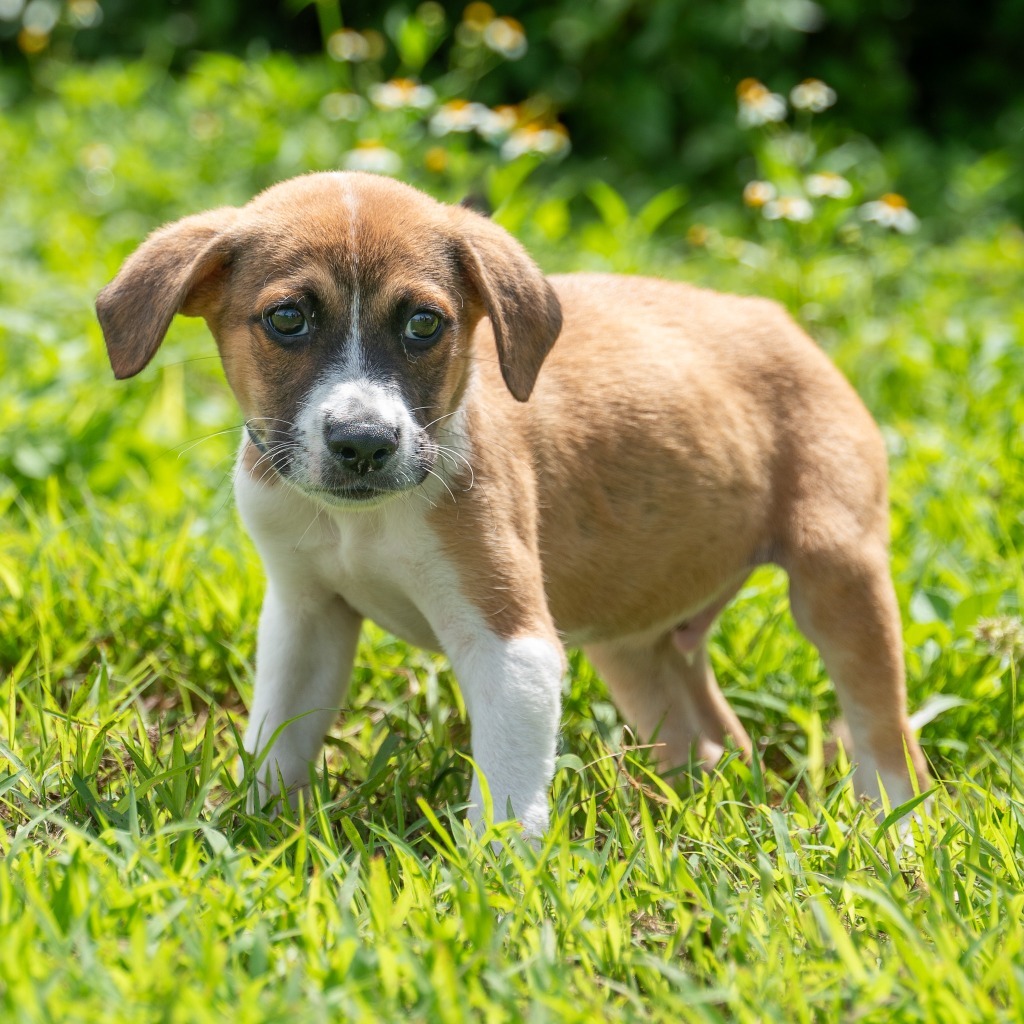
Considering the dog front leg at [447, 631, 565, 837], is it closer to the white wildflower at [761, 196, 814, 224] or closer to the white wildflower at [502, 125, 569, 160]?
the white wildflower at [761, 196, 814, 224]

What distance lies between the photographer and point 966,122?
34.4ft

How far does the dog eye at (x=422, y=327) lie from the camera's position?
3256 millimetres

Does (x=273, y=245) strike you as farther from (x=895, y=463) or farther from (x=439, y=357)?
(x=895, y=463)

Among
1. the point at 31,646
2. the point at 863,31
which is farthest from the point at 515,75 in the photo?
the point at 31,646

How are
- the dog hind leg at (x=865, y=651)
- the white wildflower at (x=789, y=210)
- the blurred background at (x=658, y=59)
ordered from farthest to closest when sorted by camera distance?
the blurred background at (x=658, y=59) < the white wildflower at (x=789, y=210) < the dog hind leg at (x=865, y=651)

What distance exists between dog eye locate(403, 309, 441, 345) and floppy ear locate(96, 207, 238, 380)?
0.46 meters

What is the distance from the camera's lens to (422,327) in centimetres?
328

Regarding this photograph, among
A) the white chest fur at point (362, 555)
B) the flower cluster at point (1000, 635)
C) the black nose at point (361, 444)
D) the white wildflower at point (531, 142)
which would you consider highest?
the black nose at point (361, 444)

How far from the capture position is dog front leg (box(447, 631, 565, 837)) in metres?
3.24

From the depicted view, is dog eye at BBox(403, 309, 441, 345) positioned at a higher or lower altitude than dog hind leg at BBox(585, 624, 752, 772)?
higher

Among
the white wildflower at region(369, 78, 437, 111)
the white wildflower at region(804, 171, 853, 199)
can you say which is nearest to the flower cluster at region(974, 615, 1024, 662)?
the white wildflower at region(804, 171, 853, 199)

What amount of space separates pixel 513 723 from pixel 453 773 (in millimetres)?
516

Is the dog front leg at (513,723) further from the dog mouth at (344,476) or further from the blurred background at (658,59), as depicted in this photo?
the blurred background at (658,59)

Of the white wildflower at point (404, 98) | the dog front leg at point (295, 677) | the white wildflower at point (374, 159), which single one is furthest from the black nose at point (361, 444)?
the white wildflower at point (404, 98)
